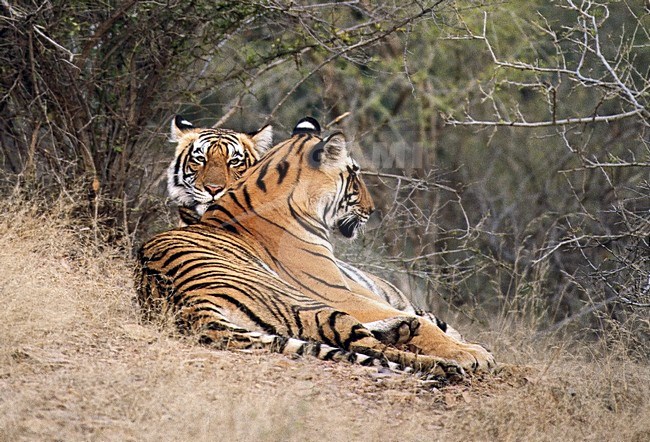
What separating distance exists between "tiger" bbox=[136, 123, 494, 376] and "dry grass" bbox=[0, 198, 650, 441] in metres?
0.17

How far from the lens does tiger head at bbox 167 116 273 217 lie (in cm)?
743

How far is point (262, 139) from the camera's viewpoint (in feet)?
25.7

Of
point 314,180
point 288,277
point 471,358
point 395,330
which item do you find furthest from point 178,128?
point 471,358

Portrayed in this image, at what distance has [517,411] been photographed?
4.83 meters

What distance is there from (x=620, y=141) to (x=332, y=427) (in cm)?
1026

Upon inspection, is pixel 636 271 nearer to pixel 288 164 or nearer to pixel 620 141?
pixel 288 164

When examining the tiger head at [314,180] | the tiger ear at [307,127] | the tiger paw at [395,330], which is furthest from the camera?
the tiger ear at [307,127]

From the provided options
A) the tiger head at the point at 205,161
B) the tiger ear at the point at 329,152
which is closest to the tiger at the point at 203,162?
the tiger head at the point at 205,161

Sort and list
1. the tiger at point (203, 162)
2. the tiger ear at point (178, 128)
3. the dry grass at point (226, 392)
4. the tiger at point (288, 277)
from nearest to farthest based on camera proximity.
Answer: the dry grass at point (226, 392), the tiger at point (288, 277), the tiger at point (203, 162), the tiger ear at point (178, 128)

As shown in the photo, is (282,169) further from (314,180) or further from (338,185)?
(338,185)

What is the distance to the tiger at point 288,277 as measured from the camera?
17.7 ft

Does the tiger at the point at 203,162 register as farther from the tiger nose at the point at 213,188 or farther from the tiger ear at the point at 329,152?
the tiger ear at the point at 329,152

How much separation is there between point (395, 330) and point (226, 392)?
1.43 meters

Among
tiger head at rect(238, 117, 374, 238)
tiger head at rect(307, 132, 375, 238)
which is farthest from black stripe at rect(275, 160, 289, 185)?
tiger head at rect(307, 132, 375, 238)
